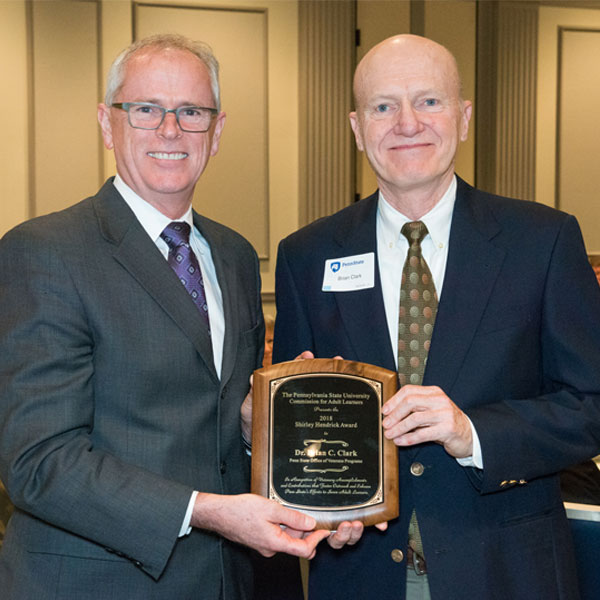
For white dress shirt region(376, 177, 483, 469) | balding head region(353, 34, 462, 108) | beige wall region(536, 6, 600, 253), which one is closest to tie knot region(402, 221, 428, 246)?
white dress shirt region(376, 177, 483, 469)

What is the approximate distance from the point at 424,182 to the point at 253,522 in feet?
3.27

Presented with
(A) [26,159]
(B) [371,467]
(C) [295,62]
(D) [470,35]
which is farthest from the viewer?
(D) [470,35]

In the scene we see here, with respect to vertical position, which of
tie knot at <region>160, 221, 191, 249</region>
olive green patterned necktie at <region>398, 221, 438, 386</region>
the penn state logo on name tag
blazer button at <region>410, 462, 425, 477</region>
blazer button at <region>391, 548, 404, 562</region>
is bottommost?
blazer button at <region>391, 548, 404, 562</region>

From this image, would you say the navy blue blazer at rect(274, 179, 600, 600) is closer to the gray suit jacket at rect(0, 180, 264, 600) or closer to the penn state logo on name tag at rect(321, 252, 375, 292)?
the penn state logo on name tag at rect(321, 252, 375, 292)

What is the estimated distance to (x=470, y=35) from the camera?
8.14 m

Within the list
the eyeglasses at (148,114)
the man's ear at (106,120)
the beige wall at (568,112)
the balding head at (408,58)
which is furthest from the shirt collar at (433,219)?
the beige wall at (568,112)

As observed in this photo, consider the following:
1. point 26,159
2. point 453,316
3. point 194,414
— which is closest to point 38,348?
point 194,414

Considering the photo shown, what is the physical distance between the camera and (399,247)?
2094 mm

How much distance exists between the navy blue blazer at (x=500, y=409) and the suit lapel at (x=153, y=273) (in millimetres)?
399

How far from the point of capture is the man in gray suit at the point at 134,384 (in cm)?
167

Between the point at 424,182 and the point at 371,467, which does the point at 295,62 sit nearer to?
the point at 424,182

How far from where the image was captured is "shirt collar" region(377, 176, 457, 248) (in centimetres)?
207

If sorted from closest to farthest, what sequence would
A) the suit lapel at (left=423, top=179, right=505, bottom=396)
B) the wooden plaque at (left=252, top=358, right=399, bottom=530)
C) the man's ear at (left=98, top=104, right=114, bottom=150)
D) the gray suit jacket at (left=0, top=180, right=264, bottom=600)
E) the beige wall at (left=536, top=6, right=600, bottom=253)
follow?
the gray suit jacket at (left=0, top=180, right=264, bottom=600) → the wooden plaque at (left=252, top=358, right=399, bottom=530) → the suit lapel at (left=423, top=179, right=505, bottom=396) → the man's ear at (left=98, top=104, right=114, bottom=150) → the beige wall at (left=536, top=6, right=600, bottom=253)

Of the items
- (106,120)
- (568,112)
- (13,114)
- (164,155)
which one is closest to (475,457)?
(164,155)
